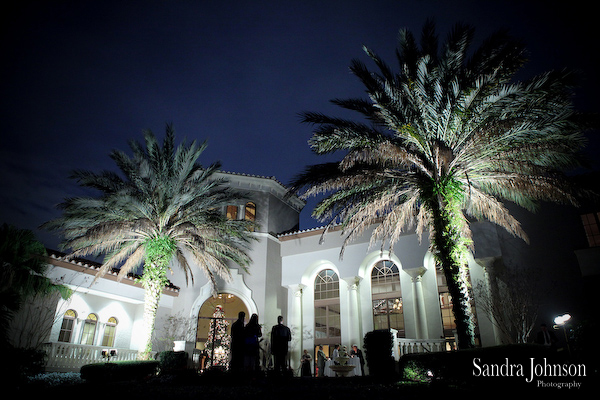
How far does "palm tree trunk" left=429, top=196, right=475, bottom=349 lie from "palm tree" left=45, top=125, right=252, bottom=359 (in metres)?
8.39

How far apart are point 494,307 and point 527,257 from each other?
2.54 meters

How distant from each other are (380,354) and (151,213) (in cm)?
1043

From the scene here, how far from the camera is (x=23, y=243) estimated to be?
1333 centimetres

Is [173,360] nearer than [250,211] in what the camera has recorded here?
Yes

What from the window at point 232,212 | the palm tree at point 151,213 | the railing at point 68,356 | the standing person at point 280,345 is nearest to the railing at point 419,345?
the standing person at point 280,345

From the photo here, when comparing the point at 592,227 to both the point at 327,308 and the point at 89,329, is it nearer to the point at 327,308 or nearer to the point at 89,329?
the point at 327,308

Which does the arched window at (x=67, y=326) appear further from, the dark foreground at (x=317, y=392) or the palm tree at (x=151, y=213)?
the dark foreground at (x=317, y=392)

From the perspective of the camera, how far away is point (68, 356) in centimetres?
1588

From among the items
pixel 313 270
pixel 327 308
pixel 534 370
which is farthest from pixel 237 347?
pixel 313 270

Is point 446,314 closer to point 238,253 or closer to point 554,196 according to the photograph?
point 554,196

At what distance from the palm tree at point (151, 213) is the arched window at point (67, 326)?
3158 millimetres

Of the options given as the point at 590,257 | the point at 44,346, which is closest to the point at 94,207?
the point at 44,346

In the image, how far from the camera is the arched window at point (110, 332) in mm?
19998

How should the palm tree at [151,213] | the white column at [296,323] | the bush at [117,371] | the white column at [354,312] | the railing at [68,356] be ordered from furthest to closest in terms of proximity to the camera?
the white column at [296,323] < the white column at [354,312] < the palm tree at [151,213] < the railing at [68,356] < the bush at [117,371]
